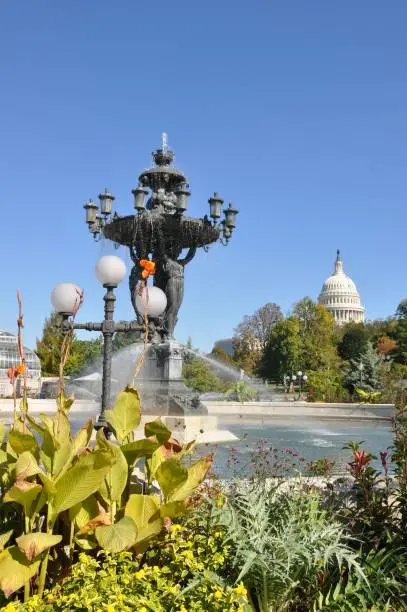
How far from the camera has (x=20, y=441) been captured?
2881 millimetres

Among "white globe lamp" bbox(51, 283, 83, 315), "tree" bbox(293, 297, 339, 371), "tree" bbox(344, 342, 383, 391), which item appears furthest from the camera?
"tree" bbox(293, 297, 339, 371)

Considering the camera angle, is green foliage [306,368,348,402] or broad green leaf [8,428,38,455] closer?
broad green leaf [8,428,38,455]

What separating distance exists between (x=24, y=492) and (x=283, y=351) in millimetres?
48214

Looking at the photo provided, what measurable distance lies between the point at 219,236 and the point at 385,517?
36.5 feet

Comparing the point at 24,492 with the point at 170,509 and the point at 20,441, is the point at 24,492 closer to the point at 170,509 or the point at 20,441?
the point at 20,441

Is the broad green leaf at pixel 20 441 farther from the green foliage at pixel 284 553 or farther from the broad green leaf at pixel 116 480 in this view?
the green foliage at pixel 284 553

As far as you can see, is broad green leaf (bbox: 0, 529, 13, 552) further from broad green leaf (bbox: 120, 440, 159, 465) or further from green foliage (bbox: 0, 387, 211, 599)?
broad green leaf (bbox: 120, 440, 159, 465)

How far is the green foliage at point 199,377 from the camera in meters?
27.6

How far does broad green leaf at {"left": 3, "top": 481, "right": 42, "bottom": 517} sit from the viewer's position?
262 centimetres

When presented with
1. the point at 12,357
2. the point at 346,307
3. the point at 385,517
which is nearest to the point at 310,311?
the point at 12,357

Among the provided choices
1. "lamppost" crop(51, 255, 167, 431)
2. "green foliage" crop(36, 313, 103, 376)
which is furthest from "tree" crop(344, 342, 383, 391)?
"lamppost" crop(51, 255, 167, 431)

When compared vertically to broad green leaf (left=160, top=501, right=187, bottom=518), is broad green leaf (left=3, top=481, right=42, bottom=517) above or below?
above

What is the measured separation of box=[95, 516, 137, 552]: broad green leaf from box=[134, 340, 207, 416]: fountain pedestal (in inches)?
358

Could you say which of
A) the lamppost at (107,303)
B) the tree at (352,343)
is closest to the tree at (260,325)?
the tree at (352,343)
